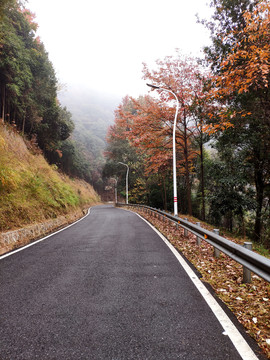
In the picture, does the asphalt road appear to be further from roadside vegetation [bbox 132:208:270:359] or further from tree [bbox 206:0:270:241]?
tree [bbox 206:0:270:241]

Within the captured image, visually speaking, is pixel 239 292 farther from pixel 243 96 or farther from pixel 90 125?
pixel 90 125

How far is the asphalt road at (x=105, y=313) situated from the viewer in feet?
7.46

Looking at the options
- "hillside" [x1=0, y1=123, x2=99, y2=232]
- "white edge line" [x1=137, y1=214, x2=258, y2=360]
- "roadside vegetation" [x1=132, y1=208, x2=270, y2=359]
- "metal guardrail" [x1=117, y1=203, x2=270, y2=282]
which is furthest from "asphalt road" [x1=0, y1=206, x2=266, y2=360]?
"hillside" [x1=0, y1=123, x2=99, y2=232]

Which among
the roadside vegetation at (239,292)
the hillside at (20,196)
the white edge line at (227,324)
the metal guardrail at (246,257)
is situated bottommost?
the roadside vegetation at (239,292)

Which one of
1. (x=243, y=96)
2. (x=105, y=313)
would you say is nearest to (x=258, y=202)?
(x=243, y=96)

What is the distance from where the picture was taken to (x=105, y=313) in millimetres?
2990

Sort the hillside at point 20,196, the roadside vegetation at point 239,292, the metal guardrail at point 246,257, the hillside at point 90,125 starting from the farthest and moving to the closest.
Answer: the hillside at point 90,125 < the hillside at point 20,196 < the metal guardrail at point 246,257 < the roadside vegetation at point 239,292

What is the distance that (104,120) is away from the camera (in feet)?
445

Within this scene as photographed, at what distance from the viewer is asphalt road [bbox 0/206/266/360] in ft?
7.46

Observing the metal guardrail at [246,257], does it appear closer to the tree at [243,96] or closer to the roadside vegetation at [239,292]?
the roadside vegetation at [239,292]

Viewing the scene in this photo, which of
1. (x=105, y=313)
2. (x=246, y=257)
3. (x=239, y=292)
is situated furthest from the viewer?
(x=239, y=292)

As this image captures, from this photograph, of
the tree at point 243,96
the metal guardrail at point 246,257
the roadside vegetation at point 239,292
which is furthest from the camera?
the tree at point 243,96

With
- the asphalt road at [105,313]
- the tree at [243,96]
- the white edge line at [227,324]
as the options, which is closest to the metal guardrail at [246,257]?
the white edge line at [227,324]

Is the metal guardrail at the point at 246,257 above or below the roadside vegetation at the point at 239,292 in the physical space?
above
